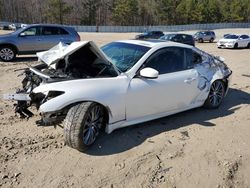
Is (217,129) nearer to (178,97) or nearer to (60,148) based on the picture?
(178,97)

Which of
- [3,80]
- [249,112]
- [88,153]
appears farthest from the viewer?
[3,80]

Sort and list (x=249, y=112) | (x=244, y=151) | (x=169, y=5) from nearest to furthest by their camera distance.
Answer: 1. (x=244, y=151)
2. (x=249, y=112)
3. (x=169, y=5)

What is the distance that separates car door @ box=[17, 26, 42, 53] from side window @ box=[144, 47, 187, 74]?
Answer: 9615mm

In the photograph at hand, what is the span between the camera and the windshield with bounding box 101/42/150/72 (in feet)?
17.6

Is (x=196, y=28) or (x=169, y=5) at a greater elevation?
(x=169, y=5)

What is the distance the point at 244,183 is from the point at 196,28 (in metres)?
82.8

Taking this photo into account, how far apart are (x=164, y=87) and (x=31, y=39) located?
33.3ft

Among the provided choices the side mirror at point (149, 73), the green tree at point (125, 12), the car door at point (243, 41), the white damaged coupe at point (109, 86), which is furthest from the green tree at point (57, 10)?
the side mirror at point (149, 73)

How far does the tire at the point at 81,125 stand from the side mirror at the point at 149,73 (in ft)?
2.82

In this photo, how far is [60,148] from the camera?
15.7ft

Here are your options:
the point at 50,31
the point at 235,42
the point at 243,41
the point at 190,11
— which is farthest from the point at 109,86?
the point at 190,11

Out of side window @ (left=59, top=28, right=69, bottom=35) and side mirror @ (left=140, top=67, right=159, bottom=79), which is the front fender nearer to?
side mirror @ (left=140, top=67, right=159, bottom=79)

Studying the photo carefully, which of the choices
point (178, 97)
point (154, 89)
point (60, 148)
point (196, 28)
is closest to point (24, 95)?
point (60, 148)

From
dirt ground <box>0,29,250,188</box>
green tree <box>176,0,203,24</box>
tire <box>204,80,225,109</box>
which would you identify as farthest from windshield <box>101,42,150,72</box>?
green tree <box>176,0,203,24</box>
